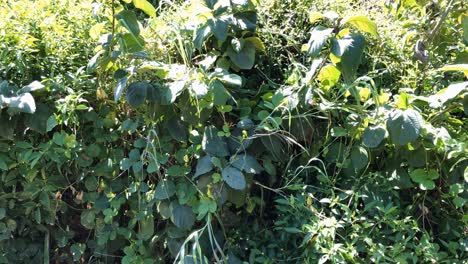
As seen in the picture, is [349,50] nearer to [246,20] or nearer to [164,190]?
[246,20]

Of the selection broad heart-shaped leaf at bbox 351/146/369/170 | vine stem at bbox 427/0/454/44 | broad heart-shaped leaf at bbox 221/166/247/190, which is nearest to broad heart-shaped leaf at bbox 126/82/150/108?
broad heart-shaped leaf at bbox 221/166/247/190

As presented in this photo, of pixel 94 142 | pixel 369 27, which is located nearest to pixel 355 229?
pixel 369 27

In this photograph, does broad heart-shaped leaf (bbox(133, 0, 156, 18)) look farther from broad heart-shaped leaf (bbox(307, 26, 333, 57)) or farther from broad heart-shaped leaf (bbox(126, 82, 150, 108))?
broad heart-shaped leaf (bbox(307, 26, 333, 57))

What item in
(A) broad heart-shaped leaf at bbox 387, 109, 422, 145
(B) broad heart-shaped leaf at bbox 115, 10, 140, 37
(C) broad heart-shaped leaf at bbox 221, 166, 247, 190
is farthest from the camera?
(B) broad heart-shaped leaf at bbox 115, 10, 140, 37

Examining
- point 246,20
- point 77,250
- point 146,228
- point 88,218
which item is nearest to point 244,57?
point 246,20

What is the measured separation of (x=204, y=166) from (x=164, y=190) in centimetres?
21

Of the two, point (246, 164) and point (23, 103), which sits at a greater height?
point (23, 103)

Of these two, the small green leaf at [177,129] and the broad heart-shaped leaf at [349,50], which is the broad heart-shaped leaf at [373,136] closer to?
the broad heart-shaped leaf at [349,50]

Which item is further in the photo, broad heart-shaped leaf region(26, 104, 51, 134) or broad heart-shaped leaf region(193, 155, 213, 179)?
broad heart-shaped leaf region(26, 104, 51, 134)

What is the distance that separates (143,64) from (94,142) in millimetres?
479

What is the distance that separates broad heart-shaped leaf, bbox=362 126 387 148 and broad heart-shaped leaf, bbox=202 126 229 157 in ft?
1.74

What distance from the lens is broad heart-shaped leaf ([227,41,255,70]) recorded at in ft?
6.82

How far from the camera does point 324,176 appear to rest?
201 centimetres

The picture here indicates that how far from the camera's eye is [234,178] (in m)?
1.90
